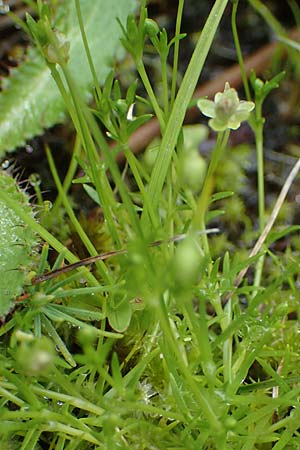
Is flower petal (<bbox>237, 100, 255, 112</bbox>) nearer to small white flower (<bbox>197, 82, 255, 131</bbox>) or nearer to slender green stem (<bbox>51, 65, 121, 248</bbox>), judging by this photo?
small white flower (<bbox>197, 82, 255, 131</bbox>)

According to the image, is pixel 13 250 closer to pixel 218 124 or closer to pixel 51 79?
pixel 218 124

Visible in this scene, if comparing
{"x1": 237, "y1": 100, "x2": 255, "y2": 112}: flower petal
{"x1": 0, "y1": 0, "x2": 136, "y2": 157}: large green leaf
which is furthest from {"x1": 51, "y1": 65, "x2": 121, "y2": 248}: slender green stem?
{"x1": 0, "y1": 0, "x2": 136, "y2": 157}: large green leaf

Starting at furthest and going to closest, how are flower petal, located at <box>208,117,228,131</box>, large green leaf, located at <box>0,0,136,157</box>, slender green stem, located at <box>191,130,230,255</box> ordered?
large green leaf, located at <box>0,0,136,157</box> < flower petal, located at <box>208,117,228,131</box> < slender green stem, located at <box>191,130,230,255</box>

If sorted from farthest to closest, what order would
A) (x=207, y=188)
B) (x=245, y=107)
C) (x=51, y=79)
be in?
(x=51, y=79)
(x=245, y=107)
(x=207, y=188)

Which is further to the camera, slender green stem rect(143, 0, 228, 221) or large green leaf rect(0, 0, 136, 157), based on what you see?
large green leaf rect(0, 0, 136, 157)

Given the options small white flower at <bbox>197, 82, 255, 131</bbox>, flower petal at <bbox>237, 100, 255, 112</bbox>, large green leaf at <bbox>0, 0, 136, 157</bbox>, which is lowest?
small white flower at <bbox>197, 82, 255, 131</bbox>

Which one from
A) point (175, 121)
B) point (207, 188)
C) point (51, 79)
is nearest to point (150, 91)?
point (175, 121)

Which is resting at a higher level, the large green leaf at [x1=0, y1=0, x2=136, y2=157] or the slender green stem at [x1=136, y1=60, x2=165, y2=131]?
the large green leaf at [x1=0, y1=0, x2=136, y2=157]
